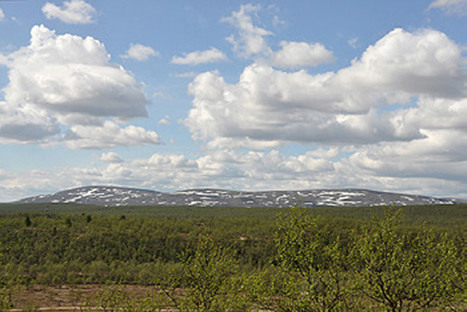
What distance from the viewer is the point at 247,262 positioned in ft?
209

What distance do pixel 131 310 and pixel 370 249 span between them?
12.6 metres

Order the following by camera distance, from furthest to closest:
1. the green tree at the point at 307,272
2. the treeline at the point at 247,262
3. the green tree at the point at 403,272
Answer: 1. the treeline at the point at 247,262
2. the green tree at the point at 307,272
3. the green tree at the point at 403,272

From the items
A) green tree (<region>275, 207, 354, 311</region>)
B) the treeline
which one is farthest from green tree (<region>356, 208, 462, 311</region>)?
green tree (<region>275, 207, 354, 311</region>)

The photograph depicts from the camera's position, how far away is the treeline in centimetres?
2064

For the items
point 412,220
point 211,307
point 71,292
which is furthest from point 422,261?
point 412,220

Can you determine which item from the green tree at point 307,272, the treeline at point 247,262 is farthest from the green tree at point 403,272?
the green tree at point 307,272

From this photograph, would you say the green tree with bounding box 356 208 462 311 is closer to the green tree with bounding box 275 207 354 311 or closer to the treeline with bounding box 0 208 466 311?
the treeline with bounding box 0 208 466 311

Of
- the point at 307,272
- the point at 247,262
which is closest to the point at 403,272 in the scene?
the point at 307,272

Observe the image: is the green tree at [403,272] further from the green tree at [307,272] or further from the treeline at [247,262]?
the green tree at [307,272]

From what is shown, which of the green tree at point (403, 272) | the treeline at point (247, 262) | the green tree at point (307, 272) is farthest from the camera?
the treeline at point (247, 262)

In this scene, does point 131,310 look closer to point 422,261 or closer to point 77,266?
point 422,261

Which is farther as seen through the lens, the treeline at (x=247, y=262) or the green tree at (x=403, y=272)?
the treeline at (x=247, y=262)

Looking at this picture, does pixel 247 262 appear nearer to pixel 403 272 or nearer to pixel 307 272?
pixel 307 272

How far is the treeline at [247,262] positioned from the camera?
67.7 ft
